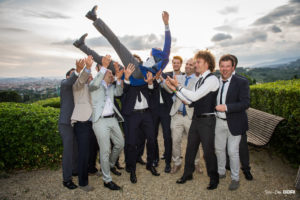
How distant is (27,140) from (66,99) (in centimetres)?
166

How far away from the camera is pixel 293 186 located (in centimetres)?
364

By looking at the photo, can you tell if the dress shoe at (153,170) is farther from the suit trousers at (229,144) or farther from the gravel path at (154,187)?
the suit trousers at (229,144)

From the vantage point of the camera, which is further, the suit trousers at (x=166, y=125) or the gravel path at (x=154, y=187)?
the suit trousers at (x=166, y=125)

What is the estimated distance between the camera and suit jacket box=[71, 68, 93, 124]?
Answer: 329 cm

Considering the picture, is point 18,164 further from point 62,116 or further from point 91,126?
point 91,126

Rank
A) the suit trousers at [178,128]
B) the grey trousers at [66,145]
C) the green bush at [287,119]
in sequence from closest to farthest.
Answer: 1. the grey trousers at [66,145]
2. the suit trousers at [178,128]
3. the green bush at [287,119]

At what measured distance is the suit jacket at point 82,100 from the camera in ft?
10.8

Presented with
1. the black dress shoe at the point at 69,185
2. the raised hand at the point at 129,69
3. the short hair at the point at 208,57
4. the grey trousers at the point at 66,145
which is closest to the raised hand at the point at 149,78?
the raised hand at the point at 129,69

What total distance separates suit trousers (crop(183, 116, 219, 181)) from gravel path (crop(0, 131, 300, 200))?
41 centimetres

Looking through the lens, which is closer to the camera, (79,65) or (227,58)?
(79,65)

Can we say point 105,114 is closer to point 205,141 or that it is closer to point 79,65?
point 79,65

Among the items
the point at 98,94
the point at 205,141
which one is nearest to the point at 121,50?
the point at 98,94

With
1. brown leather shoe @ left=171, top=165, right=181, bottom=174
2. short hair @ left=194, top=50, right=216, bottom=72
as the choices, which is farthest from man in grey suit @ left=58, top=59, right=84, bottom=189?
short hair @ left=194, top=50, right=216, bottom=72

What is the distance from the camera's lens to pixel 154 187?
3736 mm
